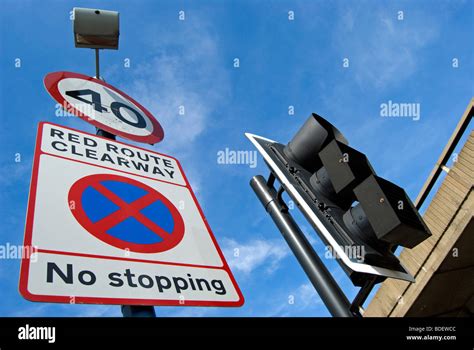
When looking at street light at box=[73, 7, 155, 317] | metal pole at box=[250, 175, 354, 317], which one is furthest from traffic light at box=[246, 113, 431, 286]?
street light at box=[73, 7, 155, 317]

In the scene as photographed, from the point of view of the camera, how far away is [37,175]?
5.83 feet

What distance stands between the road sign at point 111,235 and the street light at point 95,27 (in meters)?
1.11

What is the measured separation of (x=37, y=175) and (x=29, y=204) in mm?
211

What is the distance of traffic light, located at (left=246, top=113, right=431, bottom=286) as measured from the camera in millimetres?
1682

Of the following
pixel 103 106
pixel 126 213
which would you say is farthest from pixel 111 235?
pixel 103 106

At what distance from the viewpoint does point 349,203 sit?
205cm

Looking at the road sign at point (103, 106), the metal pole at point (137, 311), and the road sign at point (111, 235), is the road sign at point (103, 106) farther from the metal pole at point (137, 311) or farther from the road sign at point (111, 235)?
the metal pole at point (137, 311)

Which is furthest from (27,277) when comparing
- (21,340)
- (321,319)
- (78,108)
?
(78,108)

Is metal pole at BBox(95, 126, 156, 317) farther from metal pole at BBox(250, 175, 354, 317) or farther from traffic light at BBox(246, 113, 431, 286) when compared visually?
metal pole at BBox(250, 175, 354, 317)

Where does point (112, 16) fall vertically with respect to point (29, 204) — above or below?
above

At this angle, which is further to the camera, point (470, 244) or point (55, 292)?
point (470, 244)

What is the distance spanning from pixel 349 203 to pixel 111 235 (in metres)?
1.15

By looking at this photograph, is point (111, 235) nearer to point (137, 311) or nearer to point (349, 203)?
point (137, 311)

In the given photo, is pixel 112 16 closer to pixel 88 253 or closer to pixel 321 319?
pixel 88 253
